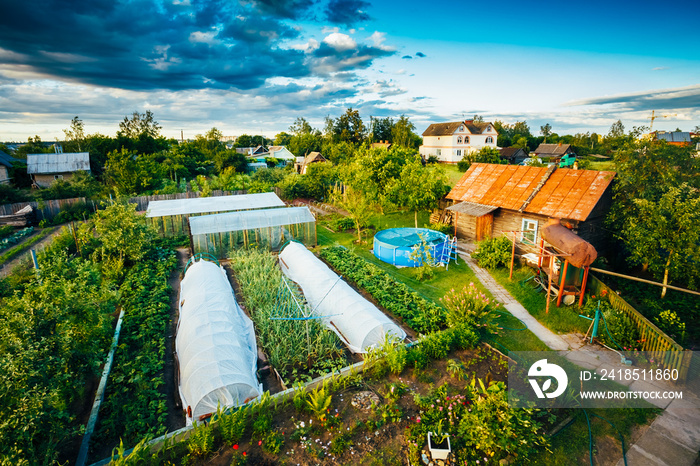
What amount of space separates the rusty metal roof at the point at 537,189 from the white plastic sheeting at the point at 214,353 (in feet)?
41.9

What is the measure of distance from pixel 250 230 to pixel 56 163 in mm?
28694

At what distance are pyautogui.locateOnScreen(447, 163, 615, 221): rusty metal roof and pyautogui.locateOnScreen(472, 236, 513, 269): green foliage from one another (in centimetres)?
179

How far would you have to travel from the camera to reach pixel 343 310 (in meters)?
9.19

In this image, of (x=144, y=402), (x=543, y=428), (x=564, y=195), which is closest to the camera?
(x=543, y=428)

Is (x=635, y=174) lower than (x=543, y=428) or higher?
higher

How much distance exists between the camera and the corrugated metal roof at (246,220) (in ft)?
49.9

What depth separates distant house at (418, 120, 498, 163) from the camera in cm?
5062

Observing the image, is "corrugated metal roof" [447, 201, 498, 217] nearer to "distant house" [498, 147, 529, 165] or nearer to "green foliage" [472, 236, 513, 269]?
"green foliage" [472, 236, 513, 269]

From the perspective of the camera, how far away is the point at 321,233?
20.5 meters

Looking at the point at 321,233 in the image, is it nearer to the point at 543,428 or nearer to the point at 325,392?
the point at 325,392

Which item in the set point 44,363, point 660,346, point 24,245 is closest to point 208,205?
point 24,245

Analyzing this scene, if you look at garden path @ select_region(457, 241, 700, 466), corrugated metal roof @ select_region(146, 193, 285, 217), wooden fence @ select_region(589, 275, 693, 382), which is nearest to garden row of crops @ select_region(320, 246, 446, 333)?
garden path @ select_region(457, 241, 700, 466)

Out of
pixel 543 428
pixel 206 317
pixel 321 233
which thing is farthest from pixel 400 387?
pixel 321 233

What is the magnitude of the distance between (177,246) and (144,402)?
1201 centimetres
